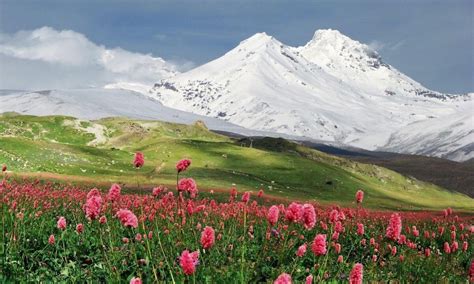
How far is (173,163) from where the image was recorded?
269ft

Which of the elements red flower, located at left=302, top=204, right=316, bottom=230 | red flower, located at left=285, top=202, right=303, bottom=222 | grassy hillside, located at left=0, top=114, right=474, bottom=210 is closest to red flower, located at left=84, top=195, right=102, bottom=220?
red flower, located at left=285, top=202, right=303, bottom=222

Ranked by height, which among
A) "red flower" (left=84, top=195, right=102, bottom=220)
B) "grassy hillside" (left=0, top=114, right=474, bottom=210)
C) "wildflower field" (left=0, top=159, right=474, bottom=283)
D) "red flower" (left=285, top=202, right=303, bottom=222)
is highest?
"red flower" (left=285, top=202, right=303, bottom=222)

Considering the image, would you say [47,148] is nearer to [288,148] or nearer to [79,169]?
[79,169]

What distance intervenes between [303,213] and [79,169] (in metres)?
58.6

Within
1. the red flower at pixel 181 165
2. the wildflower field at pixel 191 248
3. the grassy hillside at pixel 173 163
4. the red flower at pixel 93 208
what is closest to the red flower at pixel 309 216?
the wildflower field at pixel 191 248

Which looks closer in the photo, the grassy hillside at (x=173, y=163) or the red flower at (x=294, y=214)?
the red flower at (x=294, y=214)

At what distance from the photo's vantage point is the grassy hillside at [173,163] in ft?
206

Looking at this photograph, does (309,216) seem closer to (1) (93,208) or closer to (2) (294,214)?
(2) (294,214)

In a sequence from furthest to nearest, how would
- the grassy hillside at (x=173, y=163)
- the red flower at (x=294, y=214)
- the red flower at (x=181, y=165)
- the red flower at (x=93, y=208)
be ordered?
the grassy hillside at (x=173, y=163)
the red flower at (x=181, y=165)
the red flower at (x=294, y=214)
the red flower at (x=93, y=208)

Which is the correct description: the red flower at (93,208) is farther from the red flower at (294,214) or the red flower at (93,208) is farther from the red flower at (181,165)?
the red flower at (294,214)

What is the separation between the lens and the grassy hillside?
2477 inches

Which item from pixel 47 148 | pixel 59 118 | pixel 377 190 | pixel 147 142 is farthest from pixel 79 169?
pixel 59 118

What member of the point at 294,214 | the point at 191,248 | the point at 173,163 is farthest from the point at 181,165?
the point at 173,163

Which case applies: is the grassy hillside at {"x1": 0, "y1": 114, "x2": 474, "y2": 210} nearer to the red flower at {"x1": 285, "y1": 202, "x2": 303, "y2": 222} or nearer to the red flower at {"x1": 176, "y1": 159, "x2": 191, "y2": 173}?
the red flower at {"x1": 176, "y1": 159, "x2": 191, "y2": 173}
